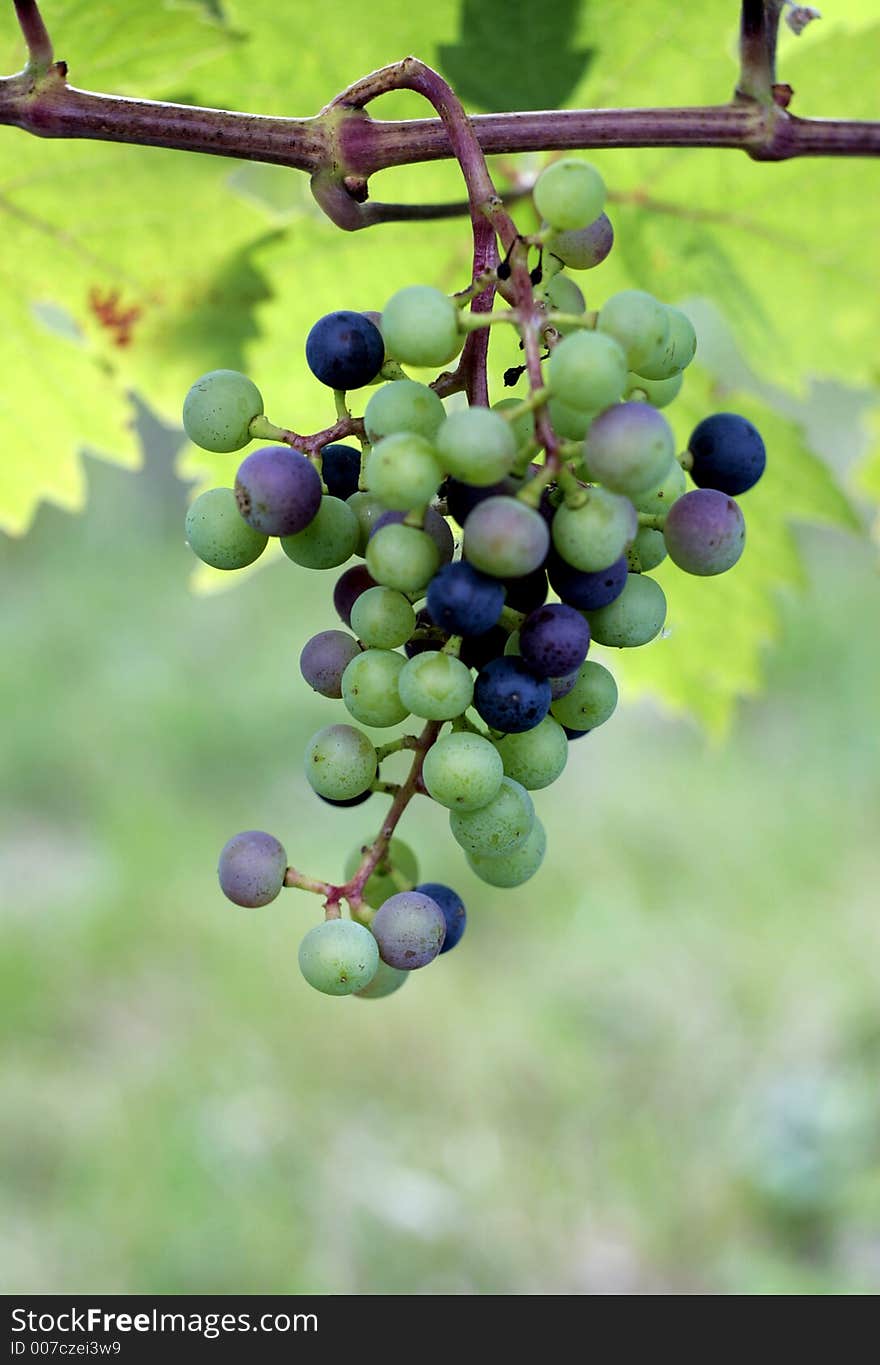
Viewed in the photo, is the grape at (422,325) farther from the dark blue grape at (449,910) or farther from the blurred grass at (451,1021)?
the blurred grass at (451,1021)

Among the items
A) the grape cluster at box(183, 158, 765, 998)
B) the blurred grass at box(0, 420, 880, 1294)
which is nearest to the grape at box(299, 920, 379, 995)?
the grape cluster at box(183, 158, 765, 998)

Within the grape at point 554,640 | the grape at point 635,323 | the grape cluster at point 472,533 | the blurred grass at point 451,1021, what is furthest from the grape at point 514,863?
the blurred grass at point 451,1021

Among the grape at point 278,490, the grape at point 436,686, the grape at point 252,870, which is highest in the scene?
the grape at point 278,490

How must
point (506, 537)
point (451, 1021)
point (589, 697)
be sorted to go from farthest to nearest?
point (451, 1021) → point (589, 697) → point (506, 537)

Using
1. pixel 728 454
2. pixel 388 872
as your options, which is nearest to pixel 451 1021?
pixel 388 872

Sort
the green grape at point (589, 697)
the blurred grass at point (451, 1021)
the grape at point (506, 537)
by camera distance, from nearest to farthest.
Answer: the grape at point (506, 537) → the green grape at point (589, 697) → the blurred grass at point (451, 1021)

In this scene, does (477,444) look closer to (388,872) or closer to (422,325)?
(422,325)
